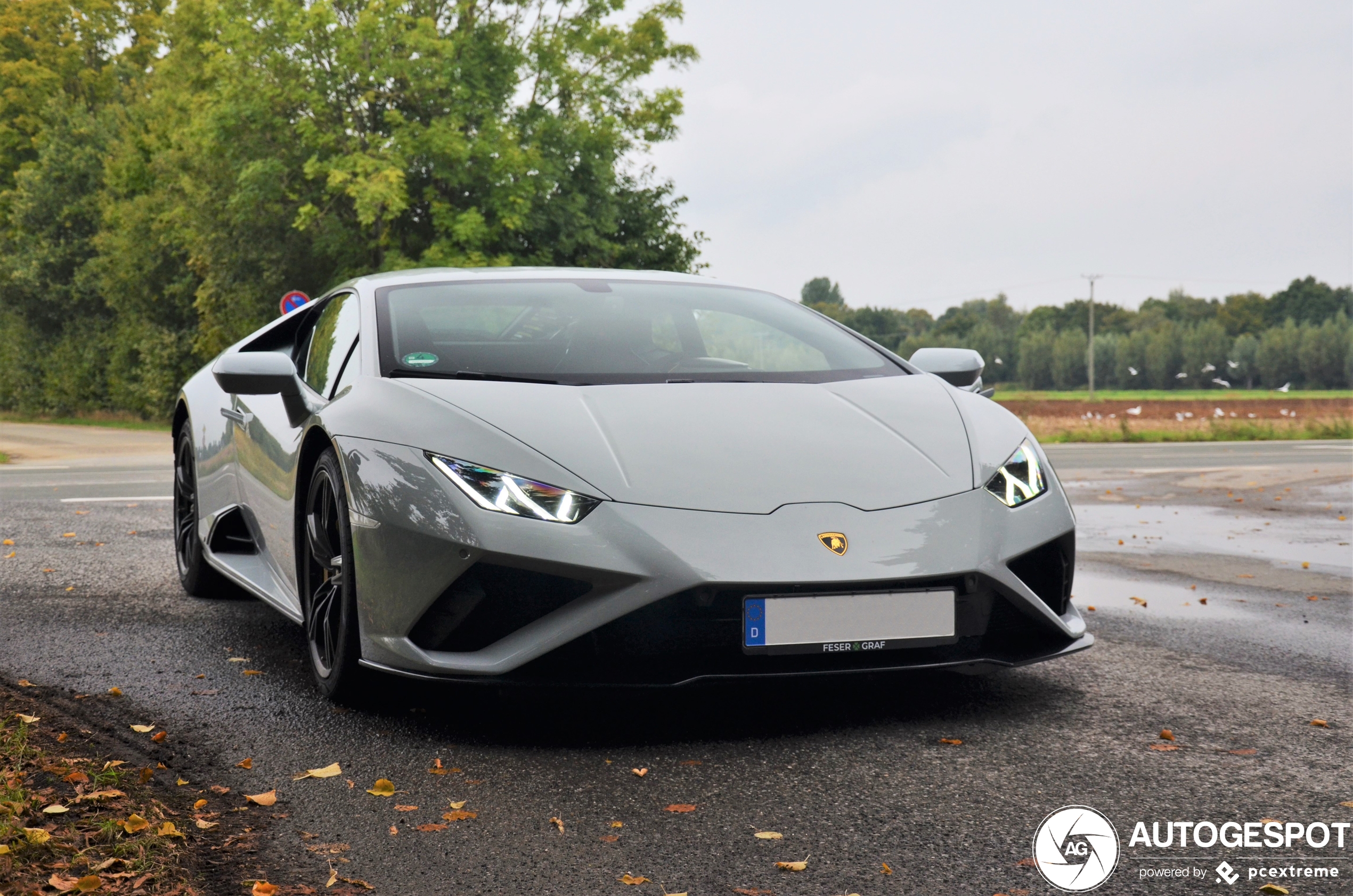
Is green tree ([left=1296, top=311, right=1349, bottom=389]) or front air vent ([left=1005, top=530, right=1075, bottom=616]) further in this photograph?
A: green tree ([left=1296, top=311, right=1349, bottom=389])

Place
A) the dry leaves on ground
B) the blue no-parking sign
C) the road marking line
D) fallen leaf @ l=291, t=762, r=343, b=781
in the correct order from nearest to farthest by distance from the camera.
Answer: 1. the dry leaves on ground
2. fallen leaf @ l=291, t=762, r=343, b=781
3. the road marking line
4. the blue no-parking sign

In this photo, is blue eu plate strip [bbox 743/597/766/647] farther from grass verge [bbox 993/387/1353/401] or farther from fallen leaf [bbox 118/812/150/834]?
grass verge [bbox 993/387/1353/401]

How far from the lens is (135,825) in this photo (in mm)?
2648

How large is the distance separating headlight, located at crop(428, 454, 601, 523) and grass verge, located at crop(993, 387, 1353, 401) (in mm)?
50272

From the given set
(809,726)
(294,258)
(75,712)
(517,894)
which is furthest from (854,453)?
(294,258)

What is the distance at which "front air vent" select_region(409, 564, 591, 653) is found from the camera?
10.4 feet

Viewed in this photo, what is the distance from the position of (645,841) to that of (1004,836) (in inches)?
28.7

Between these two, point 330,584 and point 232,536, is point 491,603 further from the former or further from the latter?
point 232,536

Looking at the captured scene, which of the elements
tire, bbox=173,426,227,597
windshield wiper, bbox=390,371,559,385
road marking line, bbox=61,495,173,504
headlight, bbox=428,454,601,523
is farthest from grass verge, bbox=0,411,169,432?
headlight, bbox=428,454,601,523

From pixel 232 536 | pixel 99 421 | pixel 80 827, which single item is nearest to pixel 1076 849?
pixel 80 827

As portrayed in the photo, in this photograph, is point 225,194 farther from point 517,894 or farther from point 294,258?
point 517,894

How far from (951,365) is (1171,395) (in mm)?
84946

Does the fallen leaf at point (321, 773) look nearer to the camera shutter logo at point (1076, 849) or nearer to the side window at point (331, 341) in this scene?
the side window at point (331, 341)

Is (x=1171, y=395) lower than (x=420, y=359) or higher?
lower
